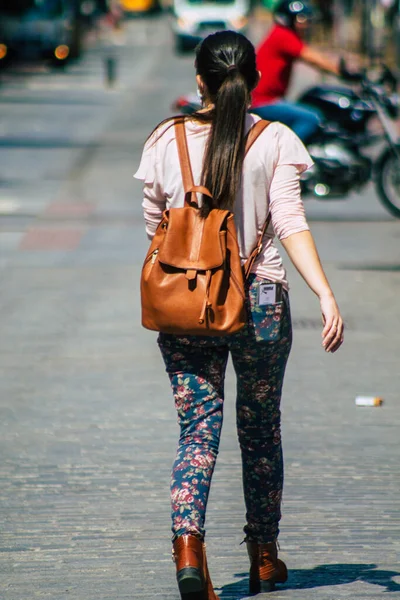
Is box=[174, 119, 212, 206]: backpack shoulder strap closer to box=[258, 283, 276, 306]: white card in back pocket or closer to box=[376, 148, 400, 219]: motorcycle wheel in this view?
box=[258, 283, 276, 306]: white card in back pocket

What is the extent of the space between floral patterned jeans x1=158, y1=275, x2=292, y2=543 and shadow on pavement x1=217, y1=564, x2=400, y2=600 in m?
0.46

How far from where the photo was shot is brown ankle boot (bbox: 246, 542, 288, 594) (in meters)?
3.86

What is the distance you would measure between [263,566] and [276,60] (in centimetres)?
777

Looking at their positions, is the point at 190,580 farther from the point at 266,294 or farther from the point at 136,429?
the point at 136,429

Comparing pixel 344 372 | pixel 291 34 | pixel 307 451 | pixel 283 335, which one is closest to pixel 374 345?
pixel 344 372

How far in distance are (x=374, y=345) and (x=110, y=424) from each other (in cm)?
216

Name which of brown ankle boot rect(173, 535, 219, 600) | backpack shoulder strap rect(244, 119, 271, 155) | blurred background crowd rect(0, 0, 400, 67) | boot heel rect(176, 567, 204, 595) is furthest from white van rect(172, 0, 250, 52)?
boot heel rect(176, 567, 204, 595)

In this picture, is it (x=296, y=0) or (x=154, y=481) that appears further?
(x=296, y=0)

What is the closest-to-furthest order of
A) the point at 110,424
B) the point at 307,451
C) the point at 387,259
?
the point at 307,451 → the point at 110,424 → the point at 387,259

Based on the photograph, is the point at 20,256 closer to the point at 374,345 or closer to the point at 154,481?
the point at 374,345

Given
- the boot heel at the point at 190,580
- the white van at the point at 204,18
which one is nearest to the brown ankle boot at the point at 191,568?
the boot heel at the point at 190,580

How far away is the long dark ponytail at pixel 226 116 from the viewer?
3498 mm

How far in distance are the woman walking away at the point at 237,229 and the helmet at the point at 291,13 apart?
Answer: 25.2 feet

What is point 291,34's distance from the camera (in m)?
11.0
